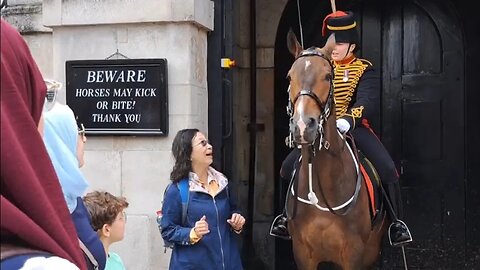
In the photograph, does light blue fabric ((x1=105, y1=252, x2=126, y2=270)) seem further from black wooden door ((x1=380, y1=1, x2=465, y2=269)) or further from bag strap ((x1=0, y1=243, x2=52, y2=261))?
black wooden door ((x1=380, y1=1, x2=465, y2=269))

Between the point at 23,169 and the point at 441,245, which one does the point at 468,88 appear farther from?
the point at 23,169

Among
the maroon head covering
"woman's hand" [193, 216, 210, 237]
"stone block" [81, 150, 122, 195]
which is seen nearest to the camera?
the maroon head covering

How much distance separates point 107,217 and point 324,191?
6.41 feet

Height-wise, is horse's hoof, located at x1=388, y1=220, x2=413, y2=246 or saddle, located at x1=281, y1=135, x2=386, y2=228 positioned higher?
saddle, located at x1=281, y1=135, x2=386, y2=228

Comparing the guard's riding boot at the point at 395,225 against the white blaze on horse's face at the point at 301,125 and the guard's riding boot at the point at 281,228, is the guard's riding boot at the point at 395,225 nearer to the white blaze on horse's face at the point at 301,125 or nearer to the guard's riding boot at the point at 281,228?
the guard's riding boot at the point at 281,228

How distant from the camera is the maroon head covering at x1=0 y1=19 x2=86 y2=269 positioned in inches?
54.1

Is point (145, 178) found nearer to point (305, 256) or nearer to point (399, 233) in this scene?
point (305, 256)

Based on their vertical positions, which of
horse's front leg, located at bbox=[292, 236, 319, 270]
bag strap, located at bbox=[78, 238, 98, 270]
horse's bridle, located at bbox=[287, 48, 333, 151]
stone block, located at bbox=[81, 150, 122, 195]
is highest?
horse's bridle, located at bbox=[287, 48, 333, 151]

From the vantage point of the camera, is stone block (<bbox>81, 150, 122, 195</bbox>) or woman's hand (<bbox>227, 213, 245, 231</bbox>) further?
stone block (<bbox>81, 150, 122, 195</bbox>)

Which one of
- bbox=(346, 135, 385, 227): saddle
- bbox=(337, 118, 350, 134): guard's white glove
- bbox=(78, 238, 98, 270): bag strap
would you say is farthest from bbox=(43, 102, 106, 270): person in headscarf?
bbox=(346, 135, 385, 227): saddle

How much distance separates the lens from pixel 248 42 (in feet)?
25.5

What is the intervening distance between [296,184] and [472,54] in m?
3.38

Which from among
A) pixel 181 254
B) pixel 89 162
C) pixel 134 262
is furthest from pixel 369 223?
pixel 89 162

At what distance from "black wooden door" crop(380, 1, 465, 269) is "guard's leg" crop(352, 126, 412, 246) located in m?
2.09
